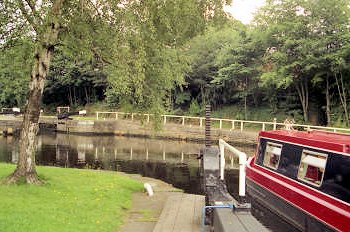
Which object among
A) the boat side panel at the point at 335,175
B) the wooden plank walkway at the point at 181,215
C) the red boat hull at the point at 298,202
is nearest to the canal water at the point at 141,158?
the red boat hull at the point at 298,202

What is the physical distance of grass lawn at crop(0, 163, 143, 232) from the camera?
316 inches

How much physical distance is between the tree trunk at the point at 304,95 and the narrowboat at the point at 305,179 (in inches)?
889

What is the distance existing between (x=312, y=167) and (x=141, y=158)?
54.3 ft

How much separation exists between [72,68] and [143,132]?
22.0m

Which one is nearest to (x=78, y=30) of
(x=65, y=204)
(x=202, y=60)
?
(x=65, y=204)

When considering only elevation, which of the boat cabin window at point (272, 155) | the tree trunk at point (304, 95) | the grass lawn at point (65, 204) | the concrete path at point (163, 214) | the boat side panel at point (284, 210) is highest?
the tree trunk at point (304, 95)

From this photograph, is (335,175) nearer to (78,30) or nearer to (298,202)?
(298,202)

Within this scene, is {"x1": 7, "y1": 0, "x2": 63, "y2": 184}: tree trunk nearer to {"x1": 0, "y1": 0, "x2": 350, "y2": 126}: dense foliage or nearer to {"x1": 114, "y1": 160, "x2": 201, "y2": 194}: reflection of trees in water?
{"x1": 0, "y1": 0, "x2": 350, "y2": 126}: dense foliage

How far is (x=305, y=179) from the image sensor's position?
A: 10648 millimetres

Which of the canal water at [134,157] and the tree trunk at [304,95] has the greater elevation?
the tree trunk at [304,95]

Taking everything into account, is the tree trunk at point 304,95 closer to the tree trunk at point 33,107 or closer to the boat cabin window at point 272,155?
the boat cabin window at point 272,155

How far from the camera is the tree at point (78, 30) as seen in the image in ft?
37.0

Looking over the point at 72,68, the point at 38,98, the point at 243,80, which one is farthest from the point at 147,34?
the point at 72,68

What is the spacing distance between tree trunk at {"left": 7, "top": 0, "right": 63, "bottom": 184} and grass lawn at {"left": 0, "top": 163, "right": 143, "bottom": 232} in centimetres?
50
